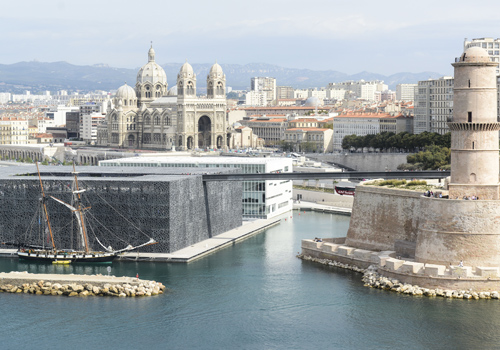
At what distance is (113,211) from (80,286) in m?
7.83

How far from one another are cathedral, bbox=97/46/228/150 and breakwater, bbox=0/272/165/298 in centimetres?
7814

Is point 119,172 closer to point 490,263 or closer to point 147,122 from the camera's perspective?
point 490,263

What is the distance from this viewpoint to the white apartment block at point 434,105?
338ft

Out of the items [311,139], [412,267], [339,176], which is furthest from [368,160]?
[412,267]

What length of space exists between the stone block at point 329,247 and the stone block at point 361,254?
139 centimetres

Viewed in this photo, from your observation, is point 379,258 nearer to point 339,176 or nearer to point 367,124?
point 339,176

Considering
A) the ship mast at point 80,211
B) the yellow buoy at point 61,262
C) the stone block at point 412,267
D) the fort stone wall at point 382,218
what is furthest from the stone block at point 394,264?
the yellow buoy at point 61,262

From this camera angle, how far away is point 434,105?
105688 mm

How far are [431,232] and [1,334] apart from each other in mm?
16732

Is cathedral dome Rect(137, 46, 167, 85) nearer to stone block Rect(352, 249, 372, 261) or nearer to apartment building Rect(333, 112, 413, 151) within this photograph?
apartment building Rect(333, 112, 413, 151)

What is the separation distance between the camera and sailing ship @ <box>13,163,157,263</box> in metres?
46.8

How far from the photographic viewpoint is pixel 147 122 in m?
131

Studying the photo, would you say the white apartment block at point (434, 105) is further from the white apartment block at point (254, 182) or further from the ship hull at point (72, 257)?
the ship hull at point (72, 257)

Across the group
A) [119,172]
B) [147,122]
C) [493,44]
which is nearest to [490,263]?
[119,172]
